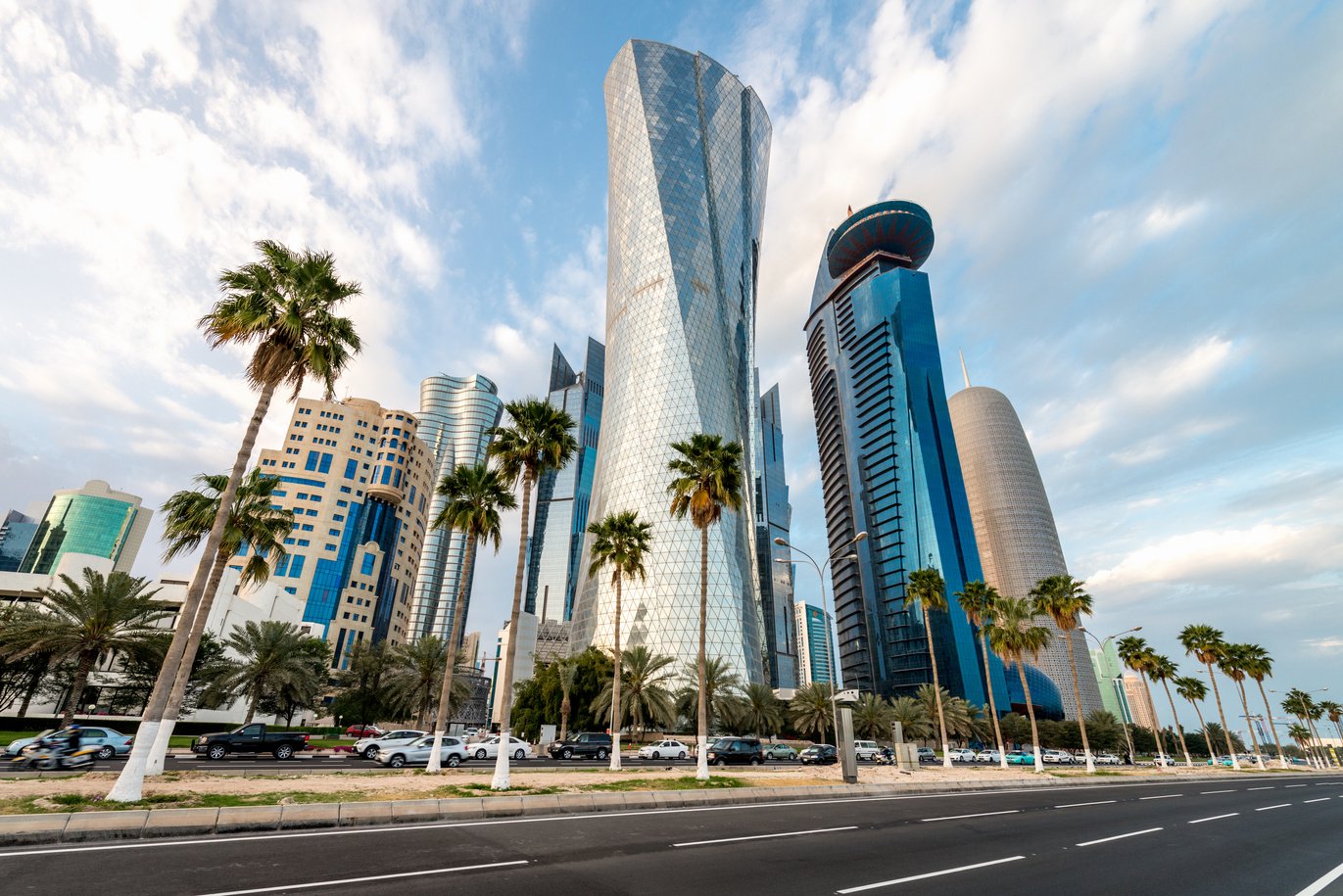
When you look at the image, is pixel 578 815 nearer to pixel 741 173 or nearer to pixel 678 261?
pixel 678 261

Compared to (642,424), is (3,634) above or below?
below

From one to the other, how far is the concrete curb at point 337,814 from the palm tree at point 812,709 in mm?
49982

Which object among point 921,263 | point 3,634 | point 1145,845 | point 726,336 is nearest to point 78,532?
point 3,634

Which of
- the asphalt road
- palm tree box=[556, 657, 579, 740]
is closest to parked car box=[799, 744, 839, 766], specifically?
palm tree box=[556, 657, 579, 740]

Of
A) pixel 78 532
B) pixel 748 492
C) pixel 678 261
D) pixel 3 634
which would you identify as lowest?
pixel 3 634

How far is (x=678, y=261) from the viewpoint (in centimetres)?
9225

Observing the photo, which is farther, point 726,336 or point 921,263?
point 921,263

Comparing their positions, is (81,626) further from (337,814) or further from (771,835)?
(771,835)

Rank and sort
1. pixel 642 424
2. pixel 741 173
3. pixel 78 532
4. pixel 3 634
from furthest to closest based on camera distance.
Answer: pixel 78 532, pixel 741 173, pixel 642 424, pixel 3 634

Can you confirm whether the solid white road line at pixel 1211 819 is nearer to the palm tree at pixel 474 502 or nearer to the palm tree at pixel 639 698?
the palm tree at pixel 474 502

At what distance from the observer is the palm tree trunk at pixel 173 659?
13.2 m

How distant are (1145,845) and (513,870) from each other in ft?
42.8

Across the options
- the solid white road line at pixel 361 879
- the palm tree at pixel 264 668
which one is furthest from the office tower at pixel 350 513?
the solid white road line at pixel 361 879

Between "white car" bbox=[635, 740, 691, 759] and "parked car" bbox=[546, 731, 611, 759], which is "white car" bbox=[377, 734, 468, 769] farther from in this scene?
"white car" bbox=[635, 740, 691, 759]
